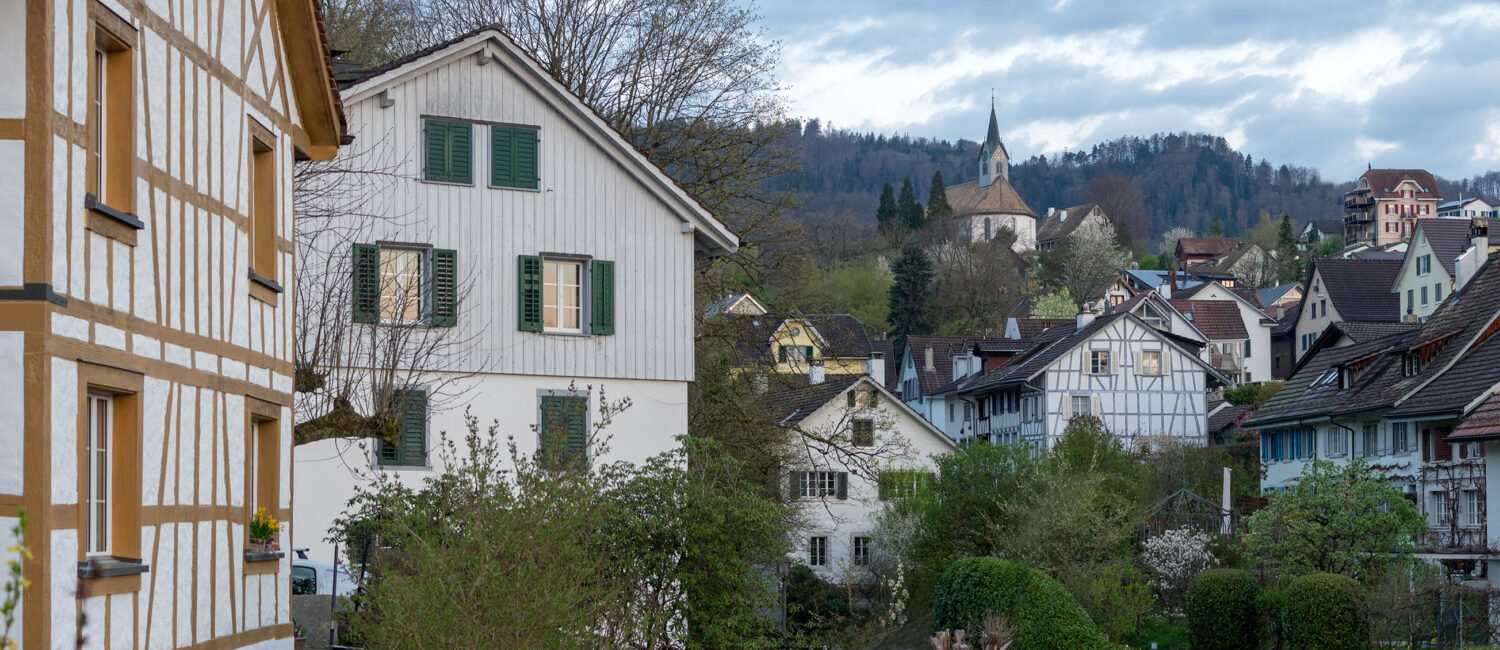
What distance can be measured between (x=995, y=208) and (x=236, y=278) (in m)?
178

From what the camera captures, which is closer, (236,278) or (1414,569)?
(236,278)

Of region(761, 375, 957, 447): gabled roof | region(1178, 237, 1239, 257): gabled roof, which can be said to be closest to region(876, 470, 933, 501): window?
region(761, 375, 957, 447): gabled roof

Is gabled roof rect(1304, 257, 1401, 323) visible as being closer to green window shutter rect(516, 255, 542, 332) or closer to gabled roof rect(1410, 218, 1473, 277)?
gabled roof rect(1410, 218, 1473, 277)

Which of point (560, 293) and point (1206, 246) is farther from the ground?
point (1206, 246)

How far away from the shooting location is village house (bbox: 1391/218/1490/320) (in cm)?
8675

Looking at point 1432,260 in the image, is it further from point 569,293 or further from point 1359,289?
point 569,293

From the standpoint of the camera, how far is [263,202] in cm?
1628

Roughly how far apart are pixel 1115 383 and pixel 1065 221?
119 meters

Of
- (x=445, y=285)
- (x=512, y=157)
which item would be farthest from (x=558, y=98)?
(x=445, y=285)

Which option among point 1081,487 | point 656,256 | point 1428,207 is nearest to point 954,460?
point 1081,487

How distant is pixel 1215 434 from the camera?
77.0 metres

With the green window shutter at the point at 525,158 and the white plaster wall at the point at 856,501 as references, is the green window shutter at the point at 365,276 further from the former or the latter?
the white plaster wall at the point at 856,501

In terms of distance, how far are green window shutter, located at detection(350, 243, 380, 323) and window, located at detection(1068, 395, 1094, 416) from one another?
49160mm

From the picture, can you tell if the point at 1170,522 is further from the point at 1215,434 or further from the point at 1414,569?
the point at 1215,434
